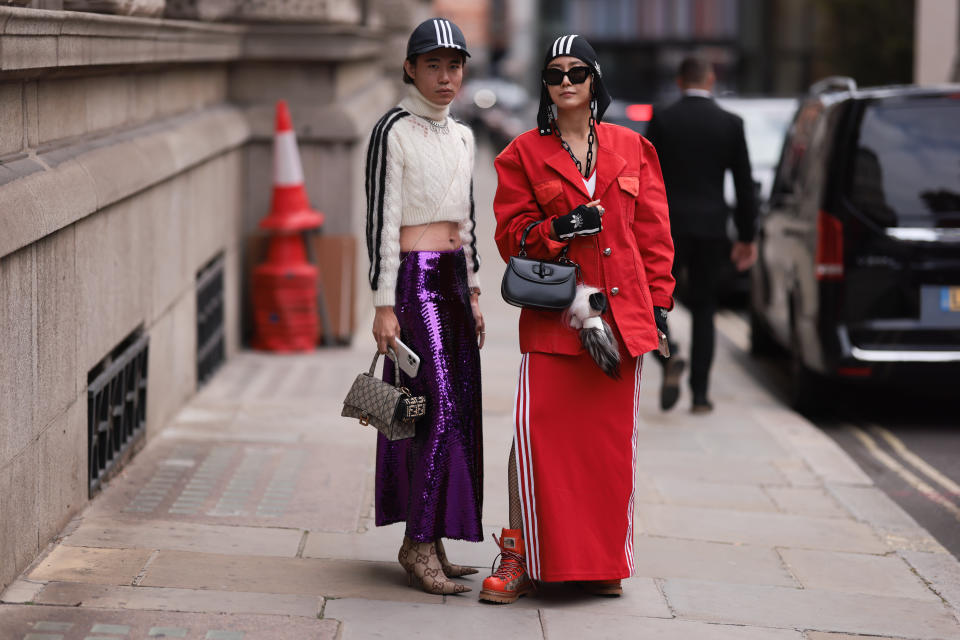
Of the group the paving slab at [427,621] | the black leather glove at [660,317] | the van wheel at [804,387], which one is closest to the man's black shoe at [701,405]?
the van wheel at [804,387]

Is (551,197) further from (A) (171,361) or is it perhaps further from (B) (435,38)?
(A) (171,361)

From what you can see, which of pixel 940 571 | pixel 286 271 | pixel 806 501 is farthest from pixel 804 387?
pixel 286 271

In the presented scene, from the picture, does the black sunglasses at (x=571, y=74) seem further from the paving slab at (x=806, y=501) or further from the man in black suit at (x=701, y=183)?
the man in black suit at (x=701, y=183)

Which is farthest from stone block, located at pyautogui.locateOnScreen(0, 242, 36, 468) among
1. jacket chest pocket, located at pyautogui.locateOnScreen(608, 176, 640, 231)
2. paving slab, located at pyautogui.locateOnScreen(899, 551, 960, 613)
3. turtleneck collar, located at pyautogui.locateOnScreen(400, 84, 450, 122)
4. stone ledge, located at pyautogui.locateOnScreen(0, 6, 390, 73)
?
paving slab, located at pyautogui.locateOnScreen(899, 551, 960, 613)

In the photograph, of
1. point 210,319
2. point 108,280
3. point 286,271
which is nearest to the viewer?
point 108,280

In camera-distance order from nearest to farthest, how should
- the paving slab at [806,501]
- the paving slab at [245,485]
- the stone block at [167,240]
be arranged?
the paving slab at [245,485] → the paving slab at [806,501] → the stone block at [167,240]

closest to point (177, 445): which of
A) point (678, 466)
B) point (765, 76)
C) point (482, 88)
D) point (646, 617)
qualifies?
point (678, 466)

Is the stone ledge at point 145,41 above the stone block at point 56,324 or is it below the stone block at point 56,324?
above

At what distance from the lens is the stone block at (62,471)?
17.3 feet

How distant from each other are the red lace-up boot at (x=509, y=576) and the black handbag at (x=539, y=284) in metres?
0.82

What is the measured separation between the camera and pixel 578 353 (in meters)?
4.99

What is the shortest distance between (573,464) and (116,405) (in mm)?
2433

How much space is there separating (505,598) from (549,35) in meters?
60.7

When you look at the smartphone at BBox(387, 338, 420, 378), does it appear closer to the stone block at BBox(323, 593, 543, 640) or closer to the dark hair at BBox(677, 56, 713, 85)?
the stone block at BBox(323, 593, 543, 640)
